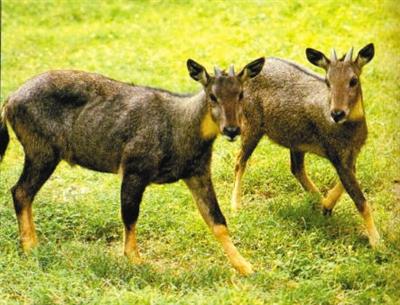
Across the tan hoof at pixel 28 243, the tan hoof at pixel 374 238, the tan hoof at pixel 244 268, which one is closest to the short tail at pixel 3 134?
the tan hoof at pixel 28 243

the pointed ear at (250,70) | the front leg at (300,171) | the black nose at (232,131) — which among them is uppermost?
the pointed ear at (250,70)

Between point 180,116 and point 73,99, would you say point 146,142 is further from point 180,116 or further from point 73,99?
point 73,99

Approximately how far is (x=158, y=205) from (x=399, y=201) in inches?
104

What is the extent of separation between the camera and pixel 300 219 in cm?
827

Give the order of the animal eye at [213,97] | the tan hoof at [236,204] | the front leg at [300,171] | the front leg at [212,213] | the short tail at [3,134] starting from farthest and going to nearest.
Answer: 1. the front leg at [300,171]
2. the tan hoof at [236,204]
3. the short tail at [3,134]
4. the front leg at [212,213]
5. the animal eye at [213,97]

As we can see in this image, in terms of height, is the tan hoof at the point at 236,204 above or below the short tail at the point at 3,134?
below

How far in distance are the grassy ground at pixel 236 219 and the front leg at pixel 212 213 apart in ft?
0.50

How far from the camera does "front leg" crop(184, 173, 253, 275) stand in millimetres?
7327

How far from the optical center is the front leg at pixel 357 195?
764cm

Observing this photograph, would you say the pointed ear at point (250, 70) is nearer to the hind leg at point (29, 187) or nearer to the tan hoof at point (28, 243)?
the hind leg at point (29, 187)

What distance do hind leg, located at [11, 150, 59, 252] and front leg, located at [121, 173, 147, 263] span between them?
863 millimetres

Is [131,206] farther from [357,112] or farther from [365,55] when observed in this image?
[365,55]

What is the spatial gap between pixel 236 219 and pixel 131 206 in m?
1.36

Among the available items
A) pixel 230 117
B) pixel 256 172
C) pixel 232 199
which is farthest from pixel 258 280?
pixel 256 172
